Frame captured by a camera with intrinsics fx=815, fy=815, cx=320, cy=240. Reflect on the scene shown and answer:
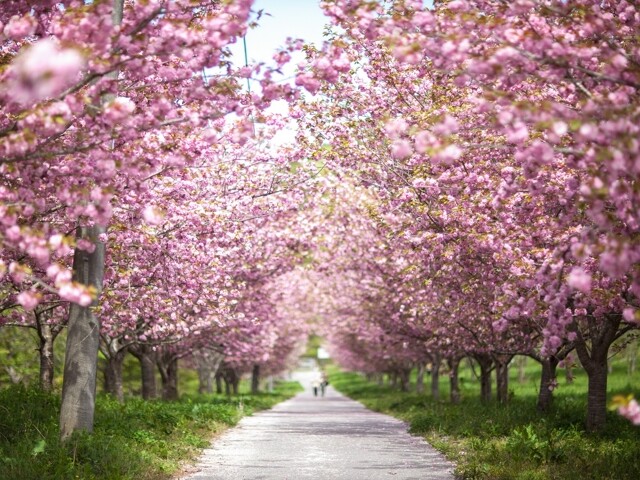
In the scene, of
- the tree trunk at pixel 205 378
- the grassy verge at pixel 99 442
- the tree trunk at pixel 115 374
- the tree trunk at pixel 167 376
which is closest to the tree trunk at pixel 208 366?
the tree trunk at pixel 205 378

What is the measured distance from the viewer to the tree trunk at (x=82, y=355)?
13094mm

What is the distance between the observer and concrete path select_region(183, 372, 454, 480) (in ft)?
43.8

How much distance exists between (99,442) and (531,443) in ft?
23.4

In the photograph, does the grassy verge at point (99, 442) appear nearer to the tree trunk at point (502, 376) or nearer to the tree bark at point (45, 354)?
the tree bark at point (45, 354)

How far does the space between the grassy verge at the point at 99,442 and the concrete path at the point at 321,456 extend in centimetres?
65

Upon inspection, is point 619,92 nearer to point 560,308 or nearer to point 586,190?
point 586,190

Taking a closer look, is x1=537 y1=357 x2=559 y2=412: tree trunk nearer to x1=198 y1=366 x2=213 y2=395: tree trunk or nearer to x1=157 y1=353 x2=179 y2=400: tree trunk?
x1=157 y1=353 x2=179 y2=400: tree trunk

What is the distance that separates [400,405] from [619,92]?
3013 cm

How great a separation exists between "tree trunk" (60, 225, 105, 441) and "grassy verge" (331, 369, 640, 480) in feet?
20.2

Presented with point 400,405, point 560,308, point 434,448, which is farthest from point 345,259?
point 560,308

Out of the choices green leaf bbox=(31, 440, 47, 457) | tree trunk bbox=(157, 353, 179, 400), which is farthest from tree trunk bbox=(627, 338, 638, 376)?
green leaf bbox=(31, 440, 47, 457)

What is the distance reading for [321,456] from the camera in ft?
53.2

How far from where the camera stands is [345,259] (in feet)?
106

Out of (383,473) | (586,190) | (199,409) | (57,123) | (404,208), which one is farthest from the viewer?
(199,409)
